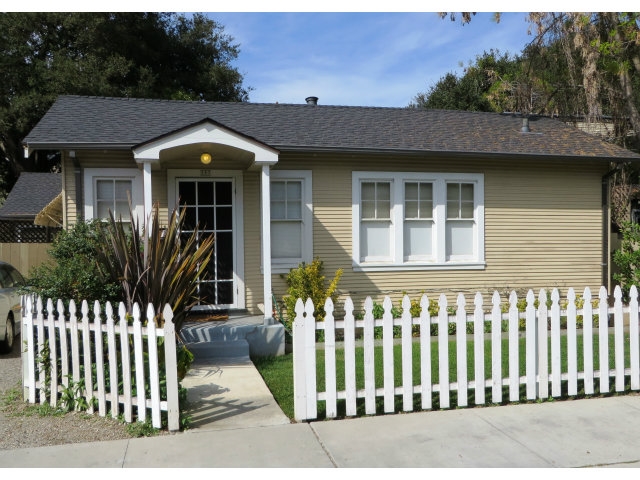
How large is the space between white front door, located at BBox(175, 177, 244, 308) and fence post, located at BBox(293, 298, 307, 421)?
4721 millimetres

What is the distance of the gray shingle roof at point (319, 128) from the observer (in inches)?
376

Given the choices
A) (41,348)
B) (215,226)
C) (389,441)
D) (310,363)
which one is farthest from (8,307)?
(389,441)

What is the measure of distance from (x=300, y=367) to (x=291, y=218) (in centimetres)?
504

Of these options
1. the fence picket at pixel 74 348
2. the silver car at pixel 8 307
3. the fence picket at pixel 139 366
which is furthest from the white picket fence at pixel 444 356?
the silver car at pixel 8 307

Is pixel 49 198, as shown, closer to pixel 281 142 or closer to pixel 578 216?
pixel 281 142

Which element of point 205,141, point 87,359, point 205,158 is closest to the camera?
point 87,359

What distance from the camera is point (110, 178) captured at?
30.8 ft

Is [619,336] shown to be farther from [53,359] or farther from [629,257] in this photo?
[629,257]

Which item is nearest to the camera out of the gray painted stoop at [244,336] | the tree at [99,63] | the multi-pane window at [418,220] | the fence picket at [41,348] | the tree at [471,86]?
the fence picket at [41,348]

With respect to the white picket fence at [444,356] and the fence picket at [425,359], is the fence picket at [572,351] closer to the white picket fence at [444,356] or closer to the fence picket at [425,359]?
the white picket fence at [444,356]

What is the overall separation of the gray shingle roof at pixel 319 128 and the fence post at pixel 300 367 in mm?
4842

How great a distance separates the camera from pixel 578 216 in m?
11.3

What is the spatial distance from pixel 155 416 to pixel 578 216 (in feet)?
30.1

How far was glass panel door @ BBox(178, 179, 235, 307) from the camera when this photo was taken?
974cm
